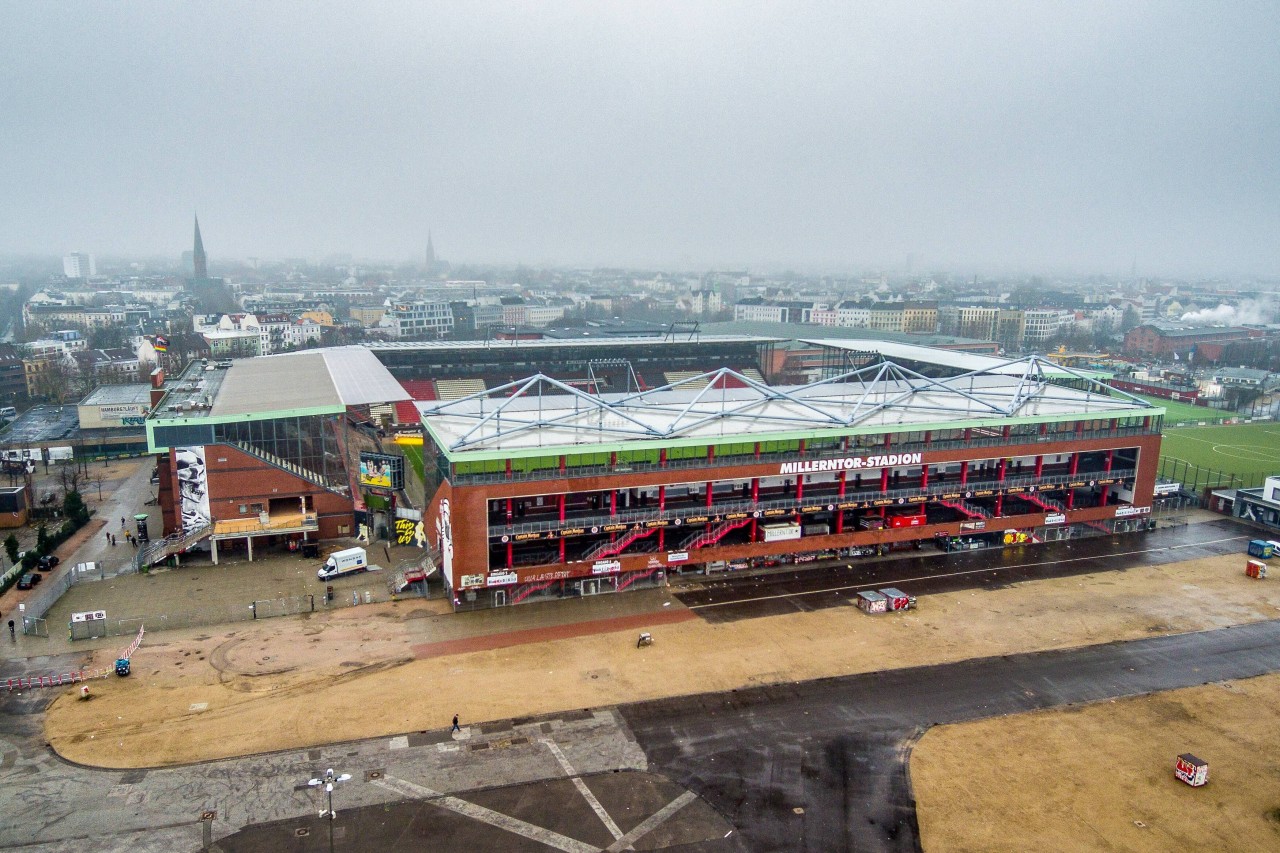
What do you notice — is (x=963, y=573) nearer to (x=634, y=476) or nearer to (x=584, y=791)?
(x=634, y=476)

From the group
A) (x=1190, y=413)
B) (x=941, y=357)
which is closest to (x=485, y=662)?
(x=941, y=357)

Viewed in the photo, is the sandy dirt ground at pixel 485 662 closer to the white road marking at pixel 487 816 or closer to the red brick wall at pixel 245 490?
the white road marking at pixel 487 816

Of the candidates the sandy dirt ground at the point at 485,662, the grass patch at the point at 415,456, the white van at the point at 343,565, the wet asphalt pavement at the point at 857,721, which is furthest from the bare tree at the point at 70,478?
the wet asphalt pavement at the point at 857,721

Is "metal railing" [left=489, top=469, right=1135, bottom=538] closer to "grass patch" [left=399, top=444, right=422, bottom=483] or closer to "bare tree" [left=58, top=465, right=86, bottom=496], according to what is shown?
"grass patch" [left=399, top=444, right=422, bottom=483]

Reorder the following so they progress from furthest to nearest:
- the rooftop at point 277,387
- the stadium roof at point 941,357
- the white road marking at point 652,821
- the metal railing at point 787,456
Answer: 1. the stadium roof at point 941,357
2. the rooftop at point 277,387
3. the metal railing at point 787,456
4. the white road marking at point 652,821

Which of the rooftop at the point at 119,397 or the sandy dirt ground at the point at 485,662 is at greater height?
the rooftop at the point at 119,397

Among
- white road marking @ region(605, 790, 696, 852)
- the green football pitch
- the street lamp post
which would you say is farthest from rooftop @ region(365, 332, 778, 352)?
white road marking @ region(605, 790, 696, 852)
